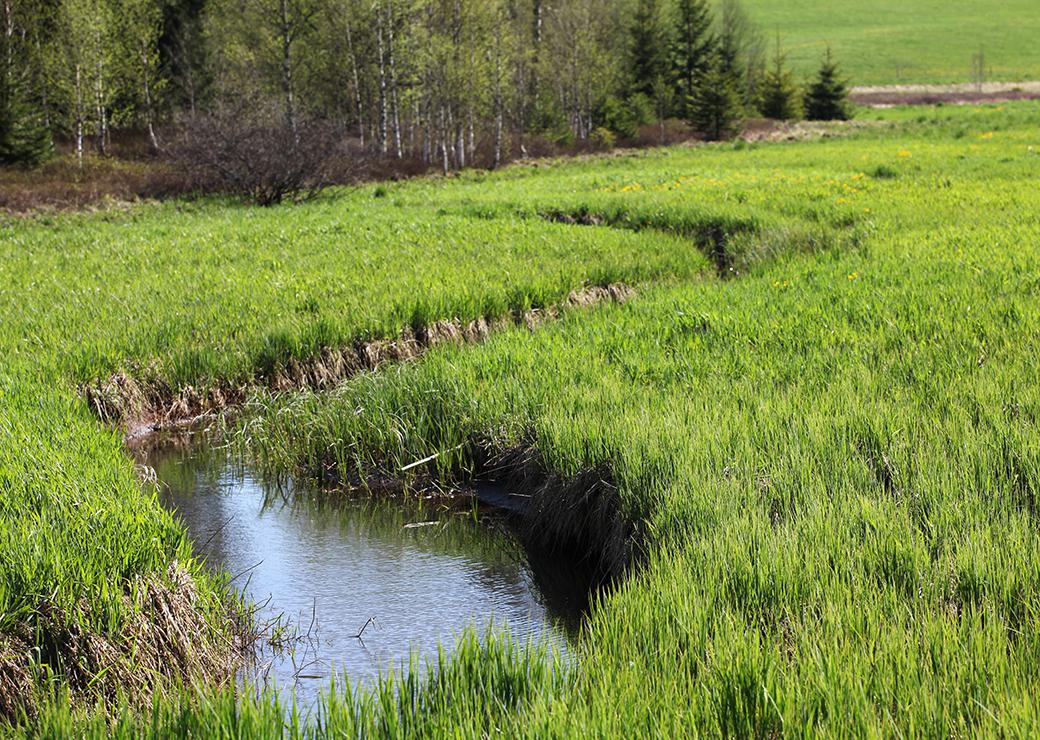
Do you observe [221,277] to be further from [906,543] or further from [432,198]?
[432,198]

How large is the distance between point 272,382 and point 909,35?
10346cm

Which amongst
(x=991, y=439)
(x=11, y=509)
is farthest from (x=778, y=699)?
(x=11, y=509)

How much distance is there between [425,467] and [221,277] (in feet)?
21.4

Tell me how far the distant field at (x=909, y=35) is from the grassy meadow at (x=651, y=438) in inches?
2956

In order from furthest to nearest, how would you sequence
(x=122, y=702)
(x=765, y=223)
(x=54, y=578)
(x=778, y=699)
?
(x=765, y=223) → (x=54, y=578) → (x=122, y=702) → (x=778, y=699)

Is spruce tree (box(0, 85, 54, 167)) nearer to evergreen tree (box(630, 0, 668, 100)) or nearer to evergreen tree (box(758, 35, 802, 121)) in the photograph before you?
evergreen tree (box(630, 0, 668, 100))

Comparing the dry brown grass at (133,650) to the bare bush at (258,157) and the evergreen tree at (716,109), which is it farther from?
the evergreen tree at (716,109)

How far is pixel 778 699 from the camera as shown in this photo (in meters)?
3.34

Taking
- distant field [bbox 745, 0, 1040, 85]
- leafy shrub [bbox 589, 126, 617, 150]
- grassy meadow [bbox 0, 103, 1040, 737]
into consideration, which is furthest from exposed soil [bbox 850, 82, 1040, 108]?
grassy meadow [bbox 0, 103, 1040, 737]

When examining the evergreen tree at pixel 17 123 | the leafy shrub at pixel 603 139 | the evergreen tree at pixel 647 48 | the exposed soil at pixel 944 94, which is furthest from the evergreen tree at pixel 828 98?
the evergreen tree at pixel 17 123

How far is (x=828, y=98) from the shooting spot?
55.5 m

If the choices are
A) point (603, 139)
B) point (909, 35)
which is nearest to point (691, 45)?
point (603, 139)

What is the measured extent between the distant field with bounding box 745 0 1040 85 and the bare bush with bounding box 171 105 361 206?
63.8 metres

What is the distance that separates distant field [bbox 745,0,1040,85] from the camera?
83438 millimetres
